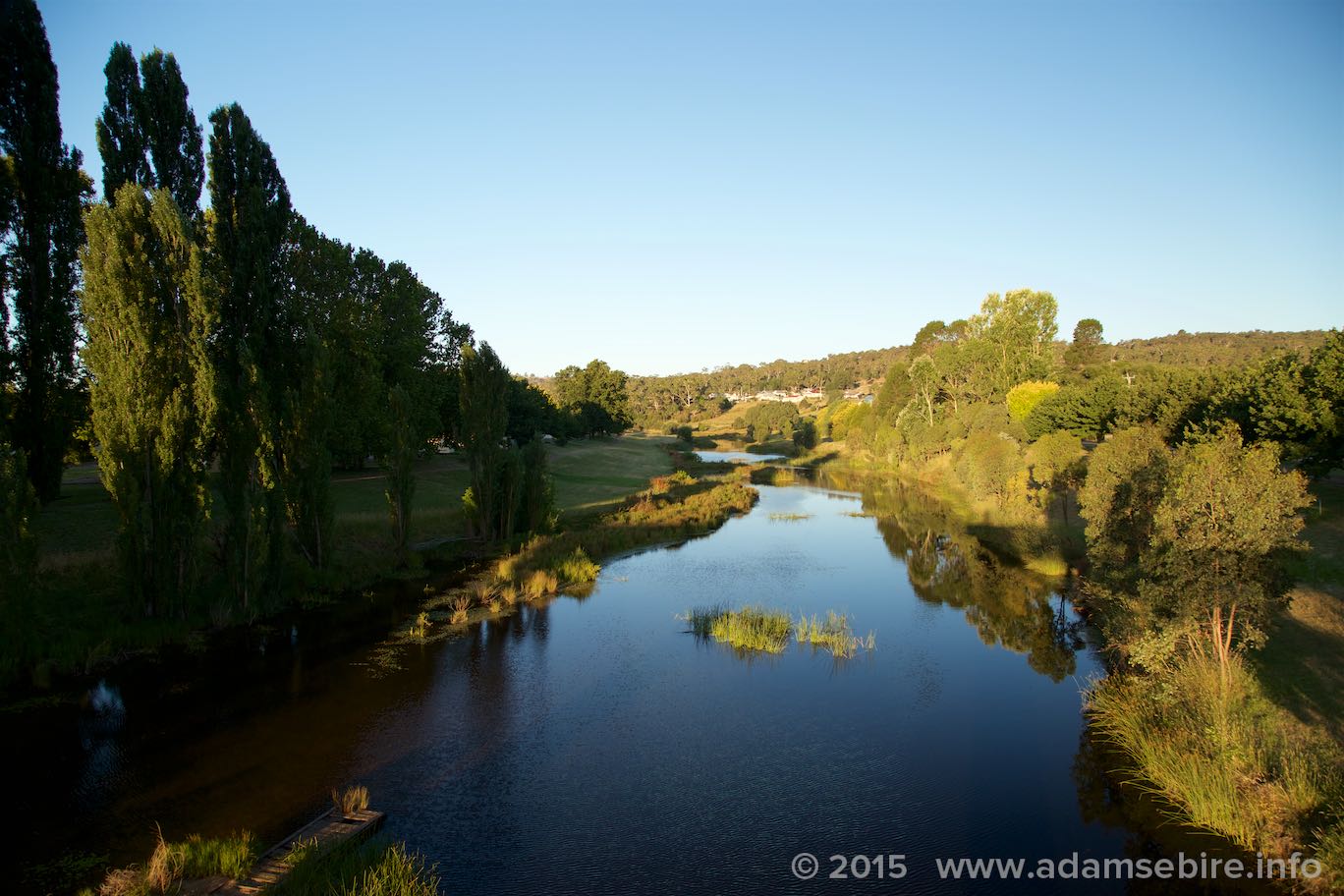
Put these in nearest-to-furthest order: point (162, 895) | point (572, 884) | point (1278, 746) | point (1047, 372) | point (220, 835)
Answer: point (162, 895)
point (572, 884)
point (220, 835)
point (1278, 746)
point (1047, 372)

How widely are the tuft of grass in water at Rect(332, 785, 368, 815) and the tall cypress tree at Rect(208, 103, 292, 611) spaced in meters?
13.8

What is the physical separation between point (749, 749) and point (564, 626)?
10.6 m

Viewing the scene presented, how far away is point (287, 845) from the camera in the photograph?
35.4 feet

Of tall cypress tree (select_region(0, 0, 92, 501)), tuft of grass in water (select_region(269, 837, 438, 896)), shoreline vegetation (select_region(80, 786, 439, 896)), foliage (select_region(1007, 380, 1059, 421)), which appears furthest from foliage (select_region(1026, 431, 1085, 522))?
tall cypress tree (select_region(0, 0, 92, 501))

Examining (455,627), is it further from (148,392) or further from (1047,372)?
(1047,372)

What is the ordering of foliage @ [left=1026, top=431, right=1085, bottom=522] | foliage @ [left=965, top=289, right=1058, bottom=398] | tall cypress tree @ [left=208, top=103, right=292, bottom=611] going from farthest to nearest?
foliage @ [left=965, top=289, right=1058, bottom=398]
foliage @ [left=1026, top=431, right=1085, bottom=522]
tall cypress tree @ [left=208, top=103, right=292, bottom=611]

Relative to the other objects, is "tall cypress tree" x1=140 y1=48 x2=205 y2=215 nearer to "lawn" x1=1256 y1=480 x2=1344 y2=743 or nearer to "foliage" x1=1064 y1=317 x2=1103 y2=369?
"lawn" x1=1256 y1=480 x2=1344 y2=743

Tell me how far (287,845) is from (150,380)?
16.1m

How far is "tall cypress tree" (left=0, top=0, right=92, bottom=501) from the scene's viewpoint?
24.1 m

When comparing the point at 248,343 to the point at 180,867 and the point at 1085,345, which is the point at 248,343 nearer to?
the point at 180,867

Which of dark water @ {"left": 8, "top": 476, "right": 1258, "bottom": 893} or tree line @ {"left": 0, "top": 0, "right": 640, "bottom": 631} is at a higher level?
tree line @ {"left": 0, "top": 0, "right": 640, "bottom": 631}

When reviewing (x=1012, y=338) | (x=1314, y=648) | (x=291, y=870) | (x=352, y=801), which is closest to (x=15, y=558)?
(x=352, y=801)

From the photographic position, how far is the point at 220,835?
11.2m

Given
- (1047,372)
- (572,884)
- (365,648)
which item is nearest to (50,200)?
(365,648)
